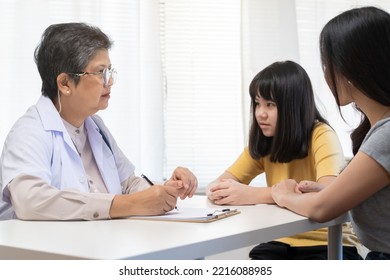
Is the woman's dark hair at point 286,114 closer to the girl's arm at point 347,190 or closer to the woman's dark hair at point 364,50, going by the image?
the girl's arm at point 347,190

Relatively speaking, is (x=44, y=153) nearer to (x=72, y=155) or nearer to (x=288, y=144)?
(x=72, y=155)

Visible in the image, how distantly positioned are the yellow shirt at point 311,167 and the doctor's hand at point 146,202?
2.18 ft

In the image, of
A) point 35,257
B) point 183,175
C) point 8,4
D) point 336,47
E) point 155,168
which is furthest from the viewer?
point 155,168

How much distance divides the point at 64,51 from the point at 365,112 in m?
0.92

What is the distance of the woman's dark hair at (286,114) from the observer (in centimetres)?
231

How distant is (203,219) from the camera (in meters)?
1.51

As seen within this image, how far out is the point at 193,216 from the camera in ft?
5.17

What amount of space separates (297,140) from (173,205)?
80 centimetres

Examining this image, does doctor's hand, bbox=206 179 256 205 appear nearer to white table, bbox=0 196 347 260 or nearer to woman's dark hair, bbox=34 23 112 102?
white table, bbox=0 196 347 260

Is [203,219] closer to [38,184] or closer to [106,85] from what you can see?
[38,184]

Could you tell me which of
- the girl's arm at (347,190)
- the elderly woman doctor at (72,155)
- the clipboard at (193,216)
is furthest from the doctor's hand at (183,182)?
the girl's arm at (347,190)

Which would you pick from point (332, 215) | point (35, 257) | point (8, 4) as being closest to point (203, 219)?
point (332, 215)

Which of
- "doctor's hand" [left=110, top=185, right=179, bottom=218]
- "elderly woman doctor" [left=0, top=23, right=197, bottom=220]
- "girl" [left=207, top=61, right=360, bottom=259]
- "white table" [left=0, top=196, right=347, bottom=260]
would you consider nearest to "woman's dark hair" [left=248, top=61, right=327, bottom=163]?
"girl" [left=207, top=61, right=360, bottom=259]

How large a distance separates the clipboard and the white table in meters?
0.02
